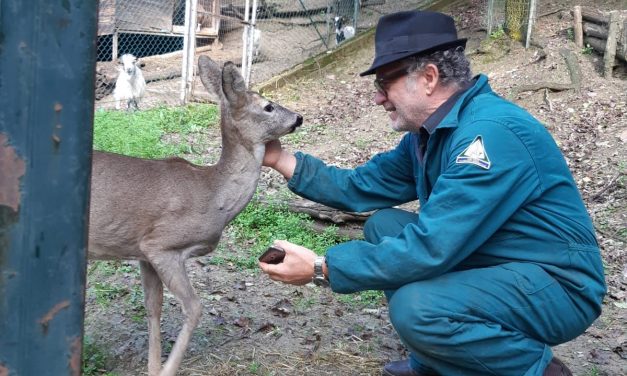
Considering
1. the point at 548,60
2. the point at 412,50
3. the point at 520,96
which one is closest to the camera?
the point at 412,50

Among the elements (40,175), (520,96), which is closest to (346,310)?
(40,175)

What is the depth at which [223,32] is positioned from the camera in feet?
56.3

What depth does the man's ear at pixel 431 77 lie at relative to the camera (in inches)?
148

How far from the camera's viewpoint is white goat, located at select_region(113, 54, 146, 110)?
1251 centimetres

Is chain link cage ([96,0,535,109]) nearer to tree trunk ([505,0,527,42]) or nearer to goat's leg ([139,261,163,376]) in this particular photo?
tree trunk ([505,0,527,42])

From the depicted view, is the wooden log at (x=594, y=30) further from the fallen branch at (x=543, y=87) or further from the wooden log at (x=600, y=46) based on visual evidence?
the fallen branch at (x=543, y=87)

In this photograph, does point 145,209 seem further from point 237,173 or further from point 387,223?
point 387,223

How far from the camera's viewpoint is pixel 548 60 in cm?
1116

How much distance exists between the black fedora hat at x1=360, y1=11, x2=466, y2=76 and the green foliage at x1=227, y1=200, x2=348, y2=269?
2.64m

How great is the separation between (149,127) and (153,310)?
5.44 metres

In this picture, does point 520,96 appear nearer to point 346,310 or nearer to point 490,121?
point 346,310

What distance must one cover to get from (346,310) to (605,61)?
6.57 metres

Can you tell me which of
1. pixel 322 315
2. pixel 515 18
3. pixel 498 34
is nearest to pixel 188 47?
pixel 498 34

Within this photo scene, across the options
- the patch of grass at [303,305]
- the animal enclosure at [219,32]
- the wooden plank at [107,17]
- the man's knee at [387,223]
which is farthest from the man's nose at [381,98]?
the wooden plank at [107,17]
